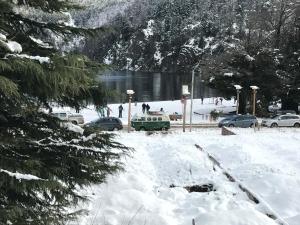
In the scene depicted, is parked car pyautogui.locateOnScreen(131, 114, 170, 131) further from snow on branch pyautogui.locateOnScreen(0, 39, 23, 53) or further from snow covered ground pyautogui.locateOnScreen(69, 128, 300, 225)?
snow on branch pyautogui.locateOnScreen(0, 39, 23, 53)

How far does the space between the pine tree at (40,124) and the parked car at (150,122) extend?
110ft

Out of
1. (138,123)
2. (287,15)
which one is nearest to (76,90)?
(138,123)

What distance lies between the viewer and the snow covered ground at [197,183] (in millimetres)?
12008

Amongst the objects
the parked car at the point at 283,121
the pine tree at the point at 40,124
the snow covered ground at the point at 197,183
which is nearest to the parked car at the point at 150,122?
the parked car at the point at 283,121

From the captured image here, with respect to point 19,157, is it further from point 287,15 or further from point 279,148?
point 287,15

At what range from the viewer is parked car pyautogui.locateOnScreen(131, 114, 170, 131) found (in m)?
41.7

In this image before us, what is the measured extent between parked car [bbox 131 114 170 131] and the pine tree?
33.7 metres

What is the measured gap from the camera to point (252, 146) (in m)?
25.1

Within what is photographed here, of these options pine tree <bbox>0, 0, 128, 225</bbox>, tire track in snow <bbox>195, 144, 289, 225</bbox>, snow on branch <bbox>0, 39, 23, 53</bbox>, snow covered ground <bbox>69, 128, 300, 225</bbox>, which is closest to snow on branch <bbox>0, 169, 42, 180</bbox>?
pine tree <bbox>0, 0, 128, 225</bbox>

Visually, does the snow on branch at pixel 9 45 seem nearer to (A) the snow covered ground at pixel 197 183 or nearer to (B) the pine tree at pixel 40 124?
(B) the pine tree at pixel 40 124

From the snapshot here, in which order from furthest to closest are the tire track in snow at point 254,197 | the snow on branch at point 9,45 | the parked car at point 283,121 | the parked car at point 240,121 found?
the parked car at point 283,121 < the parked car at point 240,121 < the tire track in snow at point 254,197 < the snow on branch at point 9,45

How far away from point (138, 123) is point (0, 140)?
3553cm

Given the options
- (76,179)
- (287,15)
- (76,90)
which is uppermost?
(287,15)

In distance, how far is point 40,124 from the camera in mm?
7547
